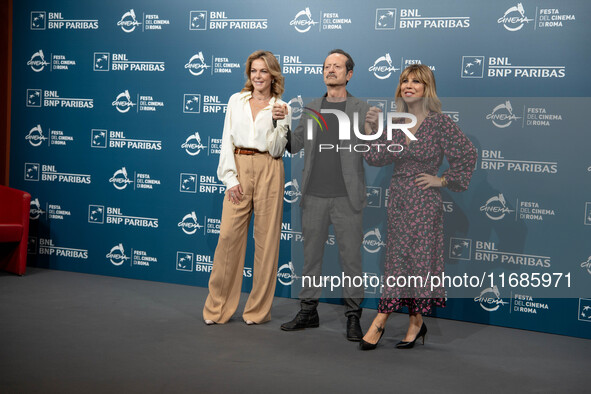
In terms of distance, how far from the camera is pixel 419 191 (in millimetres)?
3951

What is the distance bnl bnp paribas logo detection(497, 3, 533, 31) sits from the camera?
14.9ft

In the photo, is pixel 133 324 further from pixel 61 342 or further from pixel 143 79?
pixel 143 79

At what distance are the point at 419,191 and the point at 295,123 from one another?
1.25 meters

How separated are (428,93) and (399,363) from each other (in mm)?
1637

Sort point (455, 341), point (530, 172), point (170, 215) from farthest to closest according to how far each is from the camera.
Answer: point (170, 215)
point (530, 172)
point (455, 341)

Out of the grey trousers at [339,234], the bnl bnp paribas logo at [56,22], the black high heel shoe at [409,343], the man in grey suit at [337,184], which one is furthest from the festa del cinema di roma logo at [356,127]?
the bnl bnp paribas logo at [56,22]

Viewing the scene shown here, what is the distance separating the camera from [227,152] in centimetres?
440

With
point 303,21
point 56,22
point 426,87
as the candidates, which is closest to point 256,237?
point 426,87

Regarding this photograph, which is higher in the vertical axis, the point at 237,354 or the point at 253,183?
the point at 253,183

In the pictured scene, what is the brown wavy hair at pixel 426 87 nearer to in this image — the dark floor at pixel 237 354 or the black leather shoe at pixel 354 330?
Result: the black leather shoe at pixel 354 330

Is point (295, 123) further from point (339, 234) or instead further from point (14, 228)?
point (14, 228)

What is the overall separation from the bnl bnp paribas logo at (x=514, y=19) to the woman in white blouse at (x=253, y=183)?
167 centimetres

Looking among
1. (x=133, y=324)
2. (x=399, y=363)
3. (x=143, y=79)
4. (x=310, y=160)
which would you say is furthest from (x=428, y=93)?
(x=143, y=79)

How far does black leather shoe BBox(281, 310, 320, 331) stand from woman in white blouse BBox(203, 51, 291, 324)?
0.22 m
